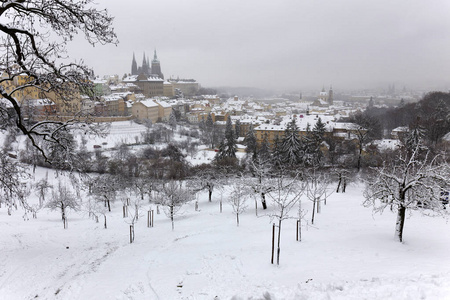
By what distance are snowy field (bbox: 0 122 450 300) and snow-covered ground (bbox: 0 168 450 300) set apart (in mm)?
29

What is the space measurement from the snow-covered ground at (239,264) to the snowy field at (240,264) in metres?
0.03

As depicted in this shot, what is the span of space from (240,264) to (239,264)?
0.12 ft

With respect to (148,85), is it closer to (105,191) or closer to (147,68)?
(147,68)

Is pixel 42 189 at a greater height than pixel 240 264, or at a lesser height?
lesser

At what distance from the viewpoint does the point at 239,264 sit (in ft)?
35.2

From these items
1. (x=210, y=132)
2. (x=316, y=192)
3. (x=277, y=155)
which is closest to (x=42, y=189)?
(x=316, y=192)

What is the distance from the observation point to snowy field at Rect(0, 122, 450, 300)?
313 inches

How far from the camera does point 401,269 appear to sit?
896cm

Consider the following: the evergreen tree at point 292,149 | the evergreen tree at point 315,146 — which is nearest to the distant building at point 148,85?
the evergreen tree at point 315,146

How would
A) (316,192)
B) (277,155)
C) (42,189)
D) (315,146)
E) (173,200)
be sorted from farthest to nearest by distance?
(315,146)
(277,155)
(42,189)
(173,200)
(316,192)

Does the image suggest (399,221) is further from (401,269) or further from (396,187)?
(401,269)

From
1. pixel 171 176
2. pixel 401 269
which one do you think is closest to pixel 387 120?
pixel 171 176

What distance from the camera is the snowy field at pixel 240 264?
795 cm

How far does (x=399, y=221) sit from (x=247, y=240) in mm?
6709
